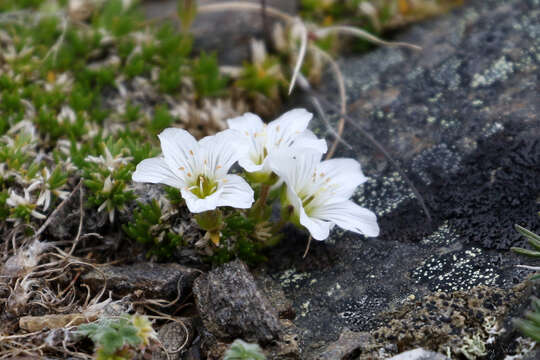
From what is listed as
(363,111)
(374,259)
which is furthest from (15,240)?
(363,111)

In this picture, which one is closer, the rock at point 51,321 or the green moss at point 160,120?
the rock at point 51,321

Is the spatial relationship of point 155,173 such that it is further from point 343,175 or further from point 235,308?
point 343,175

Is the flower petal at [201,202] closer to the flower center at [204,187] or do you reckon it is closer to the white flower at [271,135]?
the flower center at [204,187]

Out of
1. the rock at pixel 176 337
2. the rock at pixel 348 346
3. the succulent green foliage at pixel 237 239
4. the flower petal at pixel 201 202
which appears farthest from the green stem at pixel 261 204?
the rock at pixel 348 346

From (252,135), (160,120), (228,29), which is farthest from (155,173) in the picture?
(228,29)

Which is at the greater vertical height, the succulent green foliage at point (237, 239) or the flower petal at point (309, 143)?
the flower petal at point (309, 143)

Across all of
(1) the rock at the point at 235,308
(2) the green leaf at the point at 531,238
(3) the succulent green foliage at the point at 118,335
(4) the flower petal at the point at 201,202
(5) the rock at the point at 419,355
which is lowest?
(1) the rock at the point at 235,308
